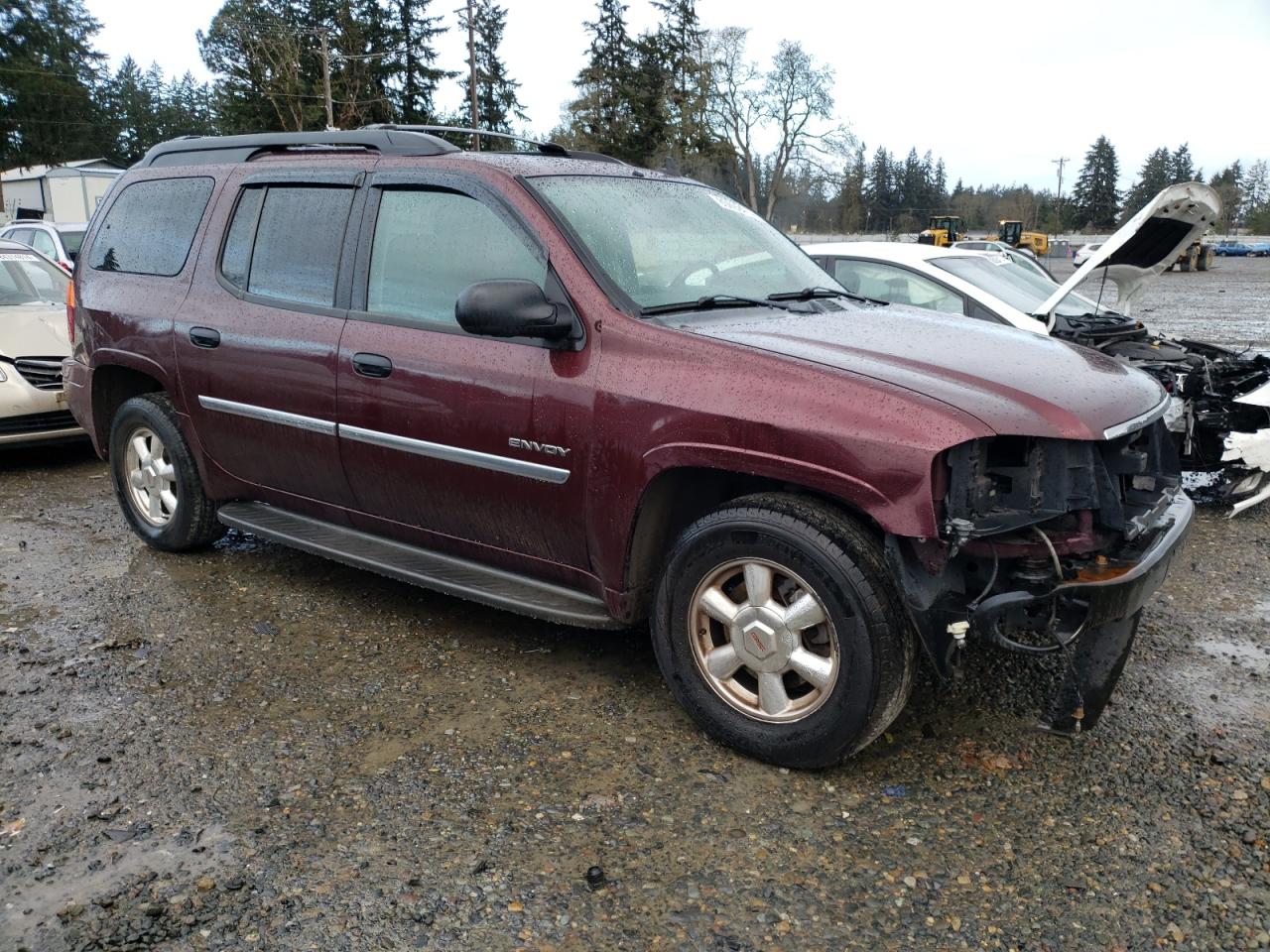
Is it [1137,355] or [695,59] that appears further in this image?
[695,59]

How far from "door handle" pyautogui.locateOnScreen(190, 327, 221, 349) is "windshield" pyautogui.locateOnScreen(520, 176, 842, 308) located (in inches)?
68.3

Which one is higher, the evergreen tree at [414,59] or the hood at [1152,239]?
the evergreen tree at [414,59]

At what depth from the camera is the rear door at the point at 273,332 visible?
417 cm

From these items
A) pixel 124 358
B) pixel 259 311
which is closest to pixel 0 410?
pixel 124 358

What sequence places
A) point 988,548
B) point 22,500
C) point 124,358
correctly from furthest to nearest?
point 22,500 → point 124,358 → point 988,548

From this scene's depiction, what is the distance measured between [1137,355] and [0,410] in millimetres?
7418

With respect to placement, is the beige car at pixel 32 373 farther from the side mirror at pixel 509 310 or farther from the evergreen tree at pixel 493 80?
the evergreen tree at pixel 493 80

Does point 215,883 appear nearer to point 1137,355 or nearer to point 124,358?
point 124,358

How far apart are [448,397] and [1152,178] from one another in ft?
393

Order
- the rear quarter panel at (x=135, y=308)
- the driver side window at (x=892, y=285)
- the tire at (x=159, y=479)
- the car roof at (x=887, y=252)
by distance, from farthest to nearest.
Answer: the car roof at (x=887, y=252) < the driver side window at (x=892, y=285) < the tire at (x=159, y=479) < the rear quarter panel at (x=135, y=308)

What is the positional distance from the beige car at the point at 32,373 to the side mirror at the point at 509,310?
5099 mm

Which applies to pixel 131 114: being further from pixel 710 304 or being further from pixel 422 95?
pixel 710 304

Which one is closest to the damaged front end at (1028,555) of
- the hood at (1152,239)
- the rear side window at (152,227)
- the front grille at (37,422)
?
the hood at (1152,239)

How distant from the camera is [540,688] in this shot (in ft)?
12.6
